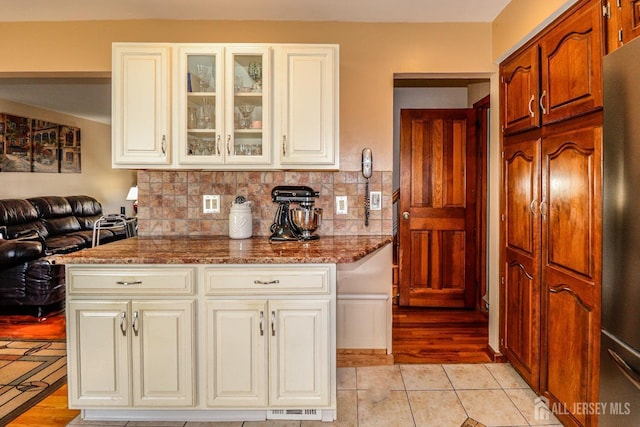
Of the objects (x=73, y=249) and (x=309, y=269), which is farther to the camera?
(x=73, y=249)

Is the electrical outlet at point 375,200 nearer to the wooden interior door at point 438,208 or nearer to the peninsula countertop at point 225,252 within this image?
→ the peninsula countertop at point 225,252

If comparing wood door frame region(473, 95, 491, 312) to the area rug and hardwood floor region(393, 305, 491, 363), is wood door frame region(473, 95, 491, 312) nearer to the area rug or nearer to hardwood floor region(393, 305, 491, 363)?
hardwood floor region(393, 305, 491, 363)

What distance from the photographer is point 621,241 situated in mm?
1253

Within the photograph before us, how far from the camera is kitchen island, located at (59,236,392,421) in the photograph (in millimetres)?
1929

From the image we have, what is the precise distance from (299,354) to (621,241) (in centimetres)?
142

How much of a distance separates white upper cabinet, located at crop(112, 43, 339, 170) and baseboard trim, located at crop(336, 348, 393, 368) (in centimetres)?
130

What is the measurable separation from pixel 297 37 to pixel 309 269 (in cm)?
166

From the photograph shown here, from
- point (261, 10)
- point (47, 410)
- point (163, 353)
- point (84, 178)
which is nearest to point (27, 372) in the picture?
point (47, 410)

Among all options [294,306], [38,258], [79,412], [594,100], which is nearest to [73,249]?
[38,258]

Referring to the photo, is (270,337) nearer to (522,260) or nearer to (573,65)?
(522,260)

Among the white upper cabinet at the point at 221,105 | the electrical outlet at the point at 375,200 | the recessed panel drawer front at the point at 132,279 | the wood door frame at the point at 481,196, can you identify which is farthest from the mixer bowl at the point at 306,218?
the wood door frame at the point at 481,196

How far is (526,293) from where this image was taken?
7.47 ft

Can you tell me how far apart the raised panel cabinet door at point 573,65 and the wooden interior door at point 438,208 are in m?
1.80

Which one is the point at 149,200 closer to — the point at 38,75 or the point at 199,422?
the point at 38,75
